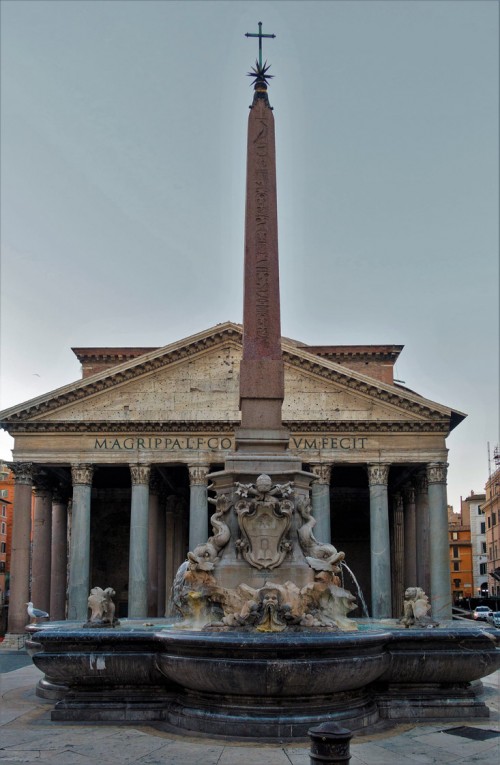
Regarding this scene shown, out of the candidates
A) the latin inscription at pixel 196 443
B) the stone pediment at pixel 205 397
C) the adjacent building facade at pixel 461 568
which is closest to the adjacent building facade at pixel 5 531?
the stone pediment at pixel 205 397

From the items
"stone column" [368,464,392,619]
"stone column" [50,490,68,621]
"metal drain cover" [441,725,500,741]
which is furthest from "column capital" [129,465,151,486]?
"metal drain cover" [441,725,500,741]

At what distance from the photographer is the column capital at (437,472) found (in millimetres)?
35531

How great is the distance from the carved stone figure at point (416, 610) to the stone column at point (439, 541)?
23234 millimetres

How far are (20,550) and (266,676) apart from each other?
29.3m

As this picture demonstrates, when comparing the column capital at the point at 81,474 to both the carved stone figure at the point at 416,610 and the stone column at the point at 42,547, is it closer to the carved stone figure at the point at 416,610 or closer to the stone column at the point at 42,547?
the stone column at the point at 42,547

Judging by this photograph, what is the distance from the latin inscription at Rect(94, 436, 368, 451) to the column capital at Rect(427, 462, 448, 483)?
9.73 ft

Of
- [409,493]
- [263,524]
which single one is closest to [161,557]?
[409,493]

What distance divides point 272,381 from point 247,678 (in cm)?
390

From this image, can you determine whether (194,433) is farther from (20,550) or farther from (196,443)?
(20,550)

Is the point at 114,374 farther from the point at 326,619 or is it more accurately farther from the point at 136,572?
the point at 326,619

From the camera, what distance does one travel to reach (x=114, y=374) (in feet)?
118

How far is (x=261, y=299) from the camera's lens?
1085 cm

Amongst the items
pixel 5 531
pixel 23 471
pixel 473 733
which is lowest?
pixel 5 531

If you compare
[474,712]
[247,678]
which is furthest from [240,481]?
[474,712]
